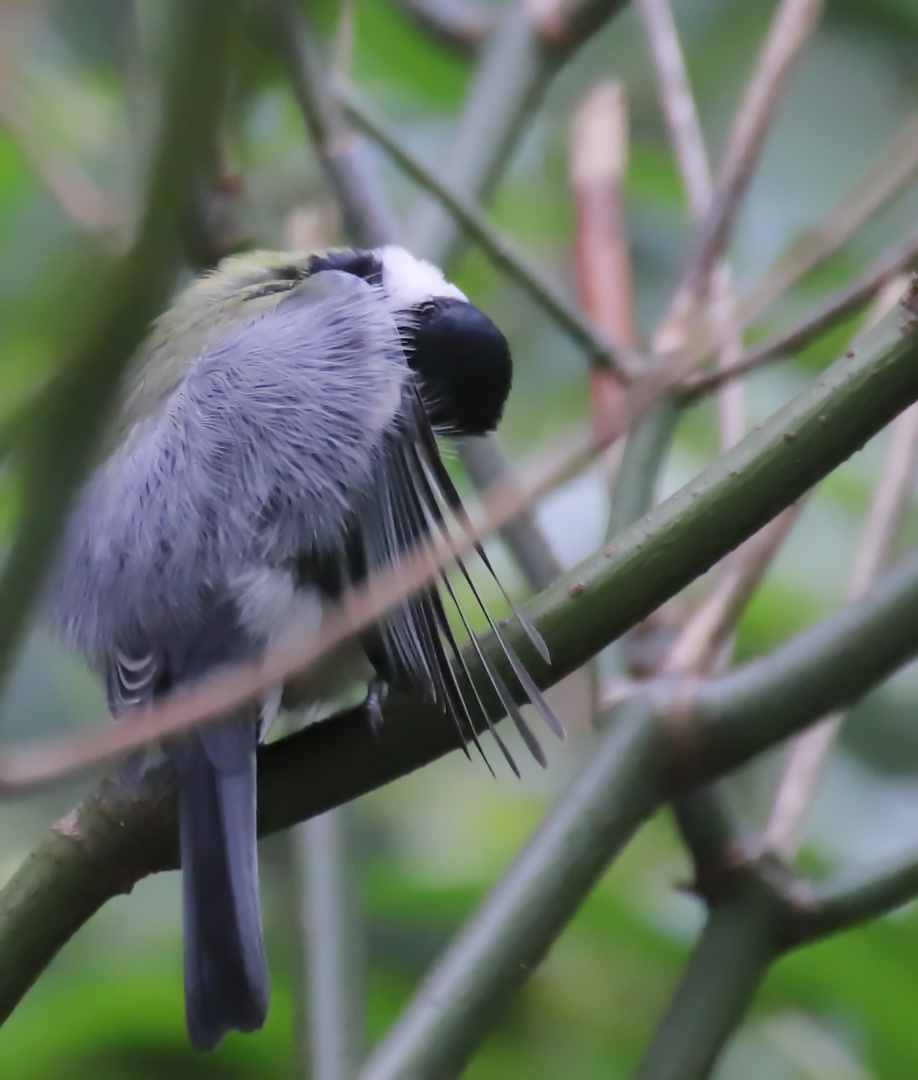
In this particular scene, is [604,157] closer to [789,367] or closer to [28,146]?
[789,367]

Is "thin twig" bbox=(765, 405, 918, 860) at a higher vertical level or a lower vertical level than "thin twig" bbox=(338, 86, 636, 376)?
lower

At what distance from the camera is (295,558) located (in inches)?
37.8

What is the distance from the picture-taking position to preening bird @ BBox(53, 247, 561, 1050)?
88 cm

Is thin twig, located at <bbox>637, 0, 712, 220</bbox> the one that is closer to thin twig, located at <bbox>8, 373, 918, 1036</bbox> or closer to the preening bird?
the preening bird

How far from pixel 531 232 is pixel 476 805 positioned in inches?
31.9

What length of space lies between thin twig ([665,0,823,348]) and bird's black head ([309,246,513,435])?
0.59 feet

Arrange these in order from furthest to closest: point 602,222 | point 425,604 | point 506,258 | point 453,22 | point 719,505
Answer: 1. point 602,222
2. point 453,22
3. point 506,258
4. point 425,604
5. point 719,505

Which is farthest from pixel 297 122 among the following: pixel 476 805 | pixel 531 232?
pixel 476 805

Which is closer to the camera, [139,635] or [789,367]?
[139,635]

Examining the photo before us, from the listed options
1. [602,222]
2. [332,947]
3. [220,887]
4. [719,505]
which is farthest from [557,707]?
[719,505]

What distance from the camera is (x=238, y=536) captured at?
3.10ft

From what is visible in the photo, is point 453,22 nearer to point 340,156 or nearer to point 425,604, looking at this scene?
point 340,156

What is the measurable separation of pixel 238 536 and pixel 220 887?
23 cm

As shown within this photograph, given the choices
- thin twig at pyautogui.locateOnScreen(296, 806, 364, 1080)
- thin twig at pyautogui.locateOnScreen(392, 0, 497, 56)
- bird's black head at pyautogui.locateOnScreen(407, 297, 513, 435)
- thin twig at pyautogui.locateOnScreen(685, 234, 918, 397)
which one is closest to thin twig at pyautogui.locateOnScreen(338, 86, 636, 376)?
bird's black head at pyautogui.locateOnScreen(407, 297, 513, 435)
